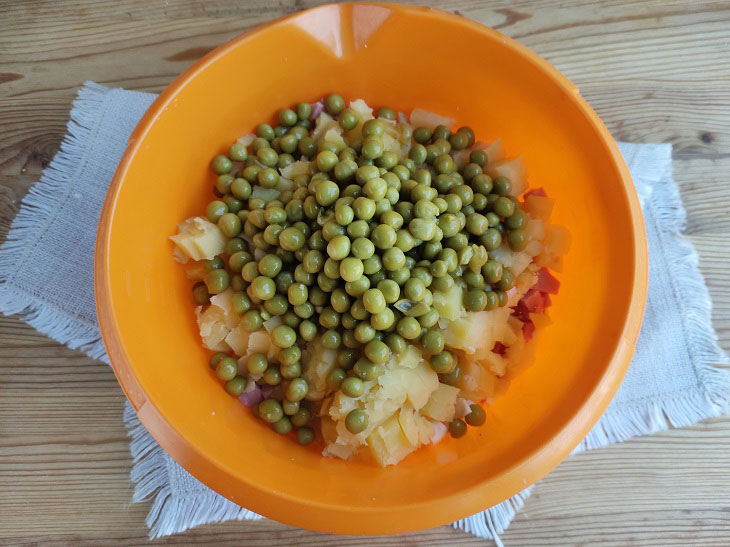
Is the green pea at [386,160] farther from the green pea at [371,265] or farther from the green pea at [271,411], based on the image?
the green pea at [271,411]

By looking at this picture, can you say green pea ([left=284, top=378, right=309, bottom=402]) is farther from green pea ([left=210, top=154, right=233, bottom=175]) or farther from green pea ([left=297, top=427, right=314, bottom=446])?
green pea ([left=210, top=154, right=233, bottom=175])

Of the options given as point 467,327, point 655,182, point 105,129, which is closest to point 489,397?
point 467,327

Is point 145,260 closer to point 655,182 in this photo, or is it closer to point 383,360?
point 383,360

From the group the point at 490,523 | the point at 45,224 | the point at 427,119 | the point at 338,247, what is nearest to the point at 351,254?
the point at 338,247

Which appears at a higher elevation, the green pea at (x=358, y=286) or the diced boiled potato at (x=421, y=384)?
the green pea at (x=358, y=286)

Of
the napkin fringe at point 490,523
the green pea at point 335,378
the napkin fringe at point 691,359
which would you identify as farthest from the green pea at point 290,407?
the napkin fringe at point 691,359

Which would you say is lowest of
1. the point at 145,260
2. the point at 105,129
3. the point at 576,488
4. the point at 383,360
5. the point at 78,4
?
the point at 576,488

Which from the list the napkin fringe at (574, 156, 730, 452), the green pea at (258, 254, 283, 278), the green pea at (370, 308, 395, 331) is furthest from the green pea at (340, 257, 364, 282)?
the napkin fringe at (574, 156, 730, 452)
